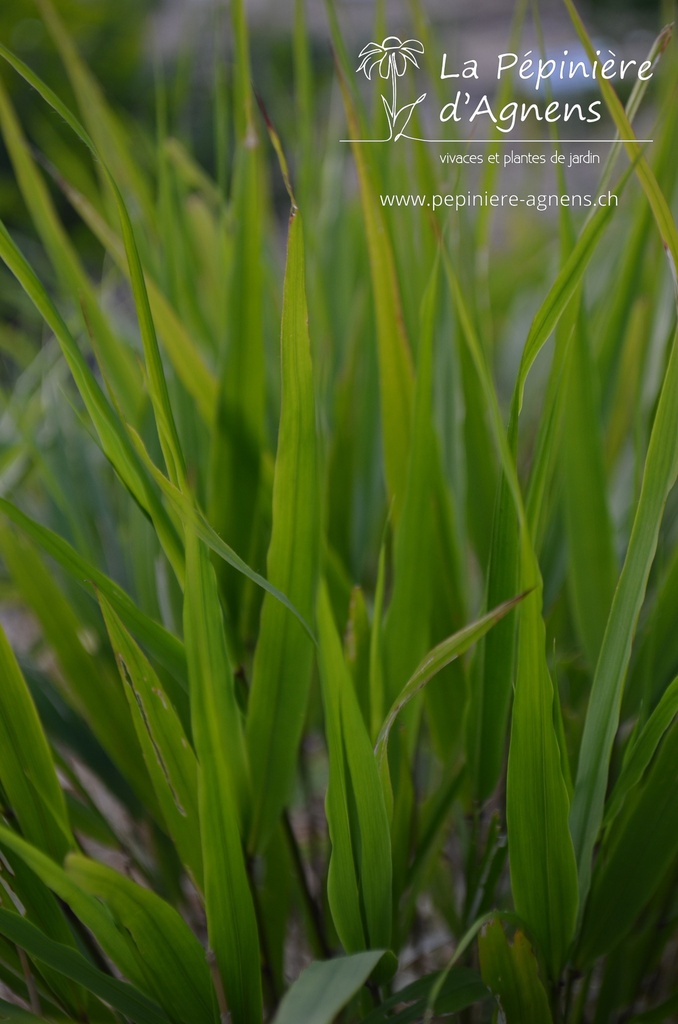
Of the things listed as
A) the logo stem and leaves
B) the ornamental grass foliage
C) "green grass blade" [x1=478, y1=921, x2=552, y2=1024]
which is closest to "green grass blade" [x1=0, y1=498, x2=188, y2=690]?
the ornamental grass foliage

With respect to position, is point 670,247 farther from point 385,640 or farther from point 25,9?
point 25,9

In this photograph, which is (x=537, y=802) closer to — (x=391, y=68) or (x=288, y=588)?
(x=288, y=588)

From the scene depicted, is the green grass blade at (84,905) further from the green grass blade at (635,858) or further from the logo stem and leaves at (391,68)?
the logo stem and leaves at (391,68)

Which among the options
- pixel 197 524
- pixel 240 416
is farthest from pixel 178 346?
pixel 197 524

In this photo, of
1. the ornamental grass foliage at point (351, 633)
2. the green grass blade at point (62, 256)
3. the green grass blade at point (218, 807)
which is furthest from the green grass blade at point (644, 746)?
the green grass blade at point (62, 256)

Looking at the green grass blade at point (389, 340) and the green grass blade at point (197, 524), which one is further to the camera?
the green grass blade at point (389, 340)

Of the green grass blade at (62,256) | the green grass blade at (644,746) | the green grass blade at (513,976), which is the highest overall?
the green grass blade at (62,256)
